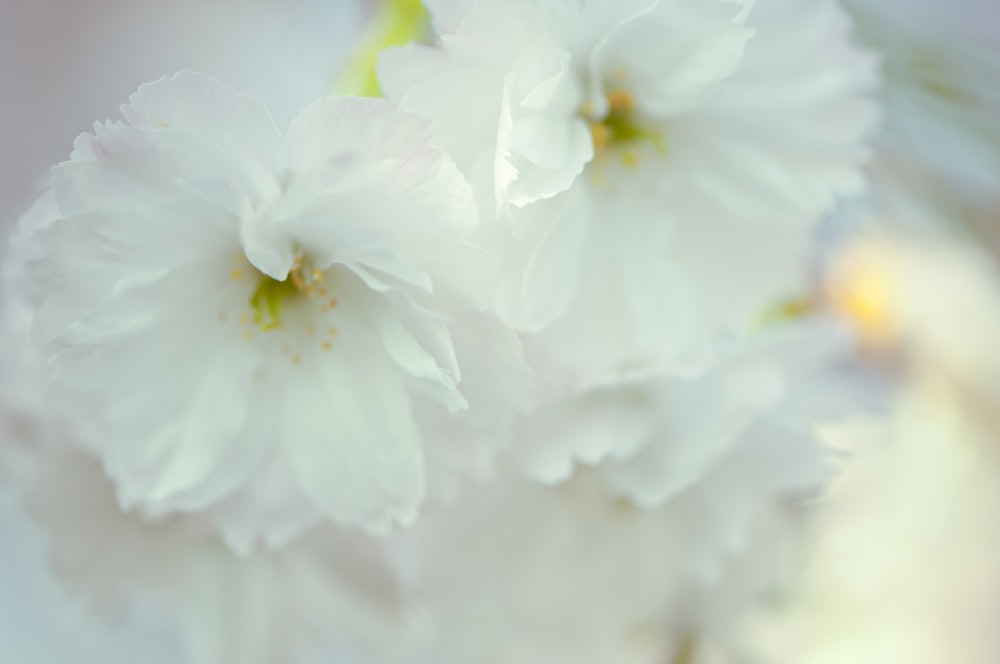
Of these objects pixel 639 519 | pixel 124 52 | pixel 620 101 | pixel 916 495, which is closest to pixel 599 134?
pixel 620 101

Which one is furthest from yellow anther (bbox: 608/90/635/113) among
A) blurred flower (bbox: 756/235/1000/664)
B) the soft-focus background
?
the soft-focus background

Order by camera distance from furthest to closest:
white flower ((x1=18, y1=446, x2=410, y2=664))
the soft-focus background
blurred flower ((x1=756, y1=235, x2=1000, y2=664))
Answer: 1. the soft-focus background
2. blurred flower ((x1=756, y1=235, x2=1000, y2=664))
3. white flower ((x1=18, y1=446, x2=410, y2=664))

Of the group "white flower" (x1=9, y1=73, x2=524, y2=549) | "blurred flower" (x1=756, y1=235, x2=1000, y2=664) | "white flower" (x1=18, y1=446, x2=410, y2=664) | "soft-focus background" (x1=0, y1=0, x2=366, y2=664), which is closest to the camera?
"white flower" (x1=9, y1=73, x2=524, y2=549)

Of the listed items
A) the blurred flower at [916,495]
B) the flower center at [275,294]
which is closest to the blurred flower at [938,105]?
the blurred flower at [916,495]

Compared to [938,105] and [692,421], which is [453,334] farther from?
[938,105]

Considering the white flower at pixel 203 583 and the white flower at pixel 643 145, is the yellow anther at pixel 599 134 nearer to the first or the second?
the white flower at pixel 643 145

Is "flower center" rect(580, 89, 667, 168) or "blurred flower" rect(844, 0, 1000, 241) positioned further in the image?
"blurred flower" rect(844, 0, 1000, 241)

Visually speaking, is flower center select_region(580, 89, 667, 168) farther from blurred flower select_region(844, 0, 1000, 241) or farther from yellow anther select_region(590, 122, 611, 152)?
blurred flower select_region(844, 0, 1000, 241)
